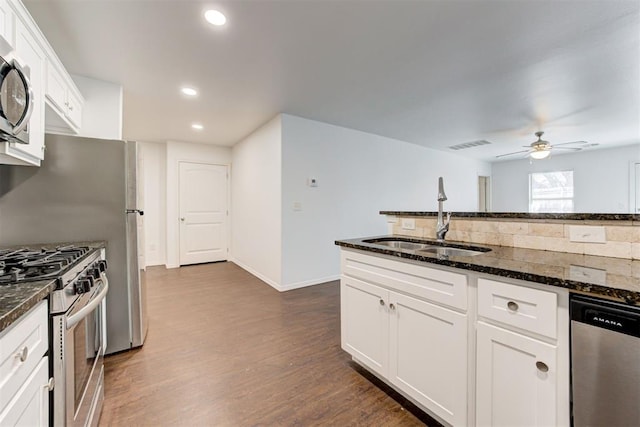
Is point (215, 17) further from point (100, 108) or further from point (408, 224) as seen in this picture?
point (408, 224)

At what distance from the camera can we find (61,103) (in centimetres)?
203

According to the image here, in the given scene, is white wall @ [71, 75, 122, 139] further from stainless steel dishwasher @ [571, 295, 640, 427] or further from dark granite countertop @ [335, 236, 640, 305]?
stainless steel dishwasher @ [571, 295, 640, 427]

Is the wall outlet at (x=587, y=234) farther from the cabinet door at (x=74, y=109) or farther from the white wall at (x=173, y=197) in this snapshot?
the white wall at (x=173, y=197)

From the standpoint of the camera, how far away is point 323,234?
406 centimetres

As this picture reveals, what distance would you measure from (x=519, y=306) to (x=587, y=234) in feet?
2.12

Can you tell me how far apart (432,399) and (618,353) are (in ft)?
2.65

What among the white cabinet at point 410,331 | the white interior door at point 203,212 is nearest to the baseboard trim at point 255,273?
the white interior door at point 203,212

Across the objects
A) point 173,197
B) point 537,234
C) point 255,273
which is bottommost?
point 255,273

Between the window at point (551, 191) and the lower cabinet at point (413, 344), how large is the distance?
7.46 meters

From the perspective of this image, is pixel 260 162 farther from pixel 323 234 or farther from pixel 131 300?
pixel 131 300

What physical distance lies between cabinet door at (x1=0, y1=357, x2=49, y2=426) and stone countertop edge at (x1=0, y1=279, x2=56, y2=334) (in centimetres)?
21

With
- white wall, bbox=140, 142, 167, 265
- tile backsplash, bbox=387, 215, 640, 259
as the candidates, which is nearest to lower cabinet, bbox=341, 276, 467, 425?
tile backsplash, bbox=387, 215, 640, 259

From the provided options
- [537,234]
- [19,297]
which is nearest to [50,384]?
[19,297]

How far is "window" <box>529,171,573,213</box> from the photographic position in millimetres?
6519
